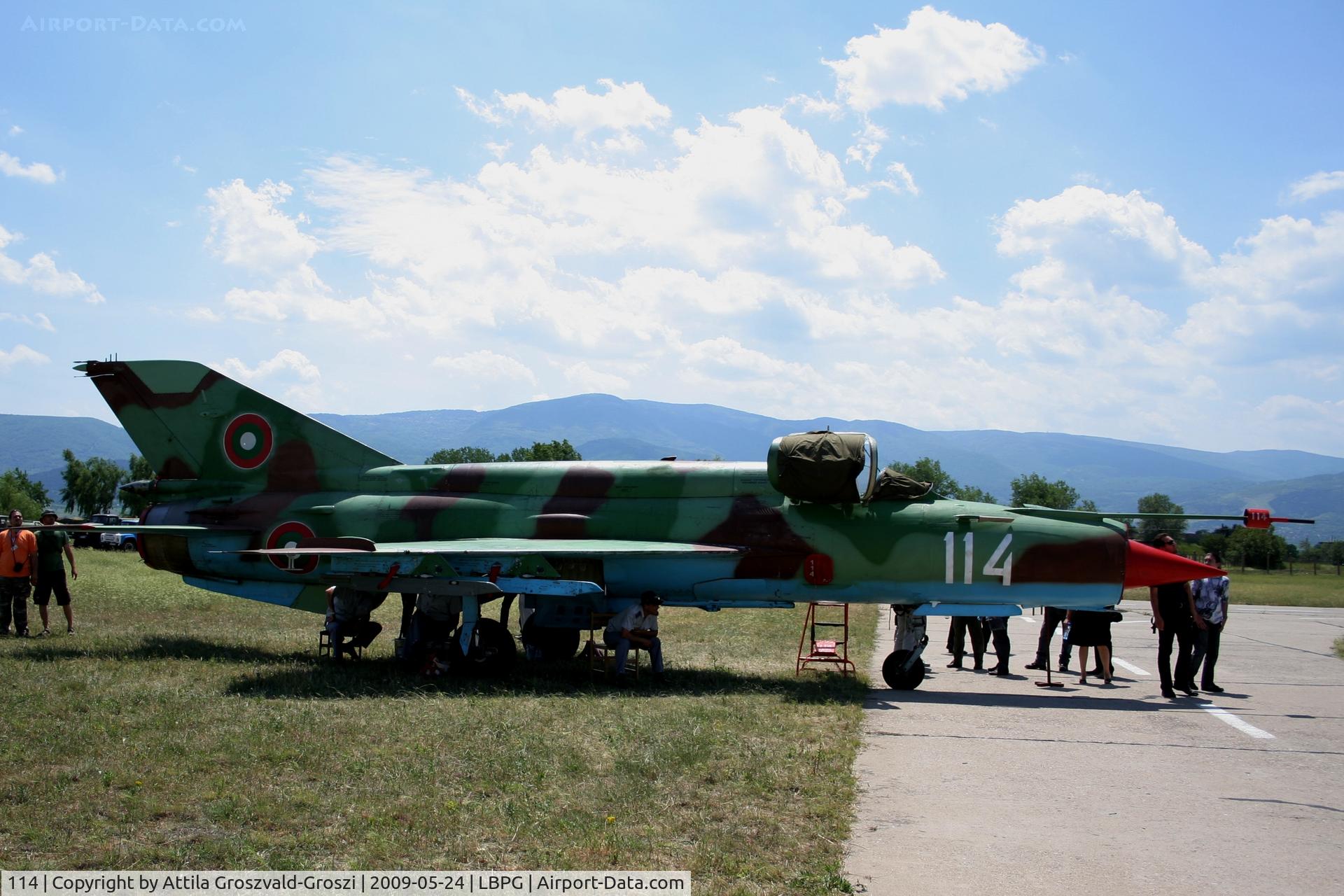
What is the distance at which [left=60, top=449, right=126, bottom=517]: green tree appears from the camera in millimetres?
102625

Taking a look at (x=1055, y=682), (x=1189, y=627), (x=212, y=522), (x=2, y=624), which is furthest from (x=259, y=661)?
(x=1189, y=627)

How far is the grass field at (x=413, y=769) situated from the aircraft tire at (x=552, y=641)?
1094 mm

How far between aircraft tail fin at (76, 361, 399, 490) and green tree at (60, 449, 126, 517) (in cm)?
9747

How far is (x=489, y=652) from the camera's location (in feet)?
41.3

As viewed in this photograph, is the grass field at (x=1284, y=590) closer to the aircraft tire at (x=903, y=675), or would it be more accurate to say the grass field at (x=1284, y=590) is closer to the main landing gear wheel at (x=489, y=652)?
the aircraft tire at (x=903, y=675)

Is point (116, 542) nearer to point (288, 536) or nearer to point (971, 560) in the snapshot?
point (288, 536)

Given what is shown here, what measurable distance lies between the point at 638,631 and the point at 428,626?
113 inches

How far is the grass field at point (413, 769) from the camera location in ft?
18.5

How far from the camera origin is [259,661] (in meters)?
13.1

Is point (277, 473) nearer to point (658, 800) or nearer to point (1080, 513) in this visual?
point (658, 800)

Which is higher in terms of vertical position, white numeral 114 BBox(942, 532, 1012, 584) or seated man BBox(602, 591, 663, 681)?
white numeral 114 BBox(942, 532, 1012, 584)

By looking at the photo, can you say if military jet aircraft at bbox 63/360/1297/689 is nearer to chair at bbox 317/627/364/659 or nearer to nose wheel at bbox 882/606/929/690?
nose wheel at bbox 882/606/929/690

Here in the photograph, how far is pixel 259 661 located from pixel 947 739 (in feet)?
29.6

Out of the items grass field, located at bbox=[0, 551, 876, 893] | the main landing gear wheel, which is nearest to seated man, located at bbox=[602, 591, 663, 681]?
grass field, located at bbox=[0, 551, 876, 893]
